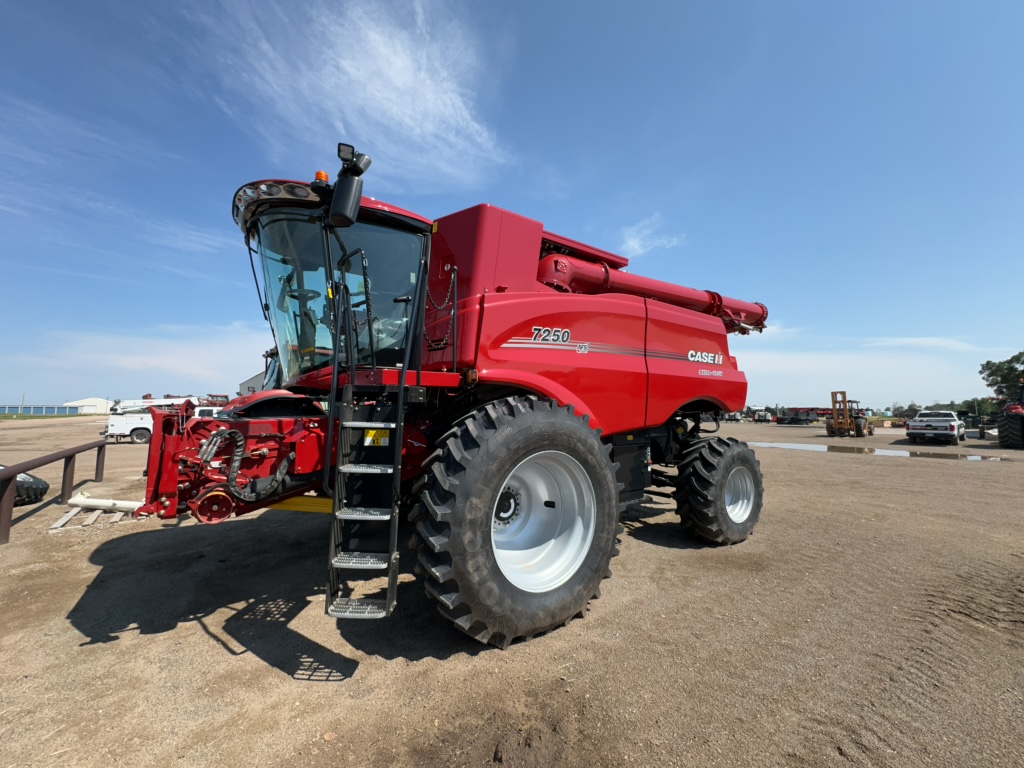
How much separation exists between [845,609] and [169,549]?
607cm

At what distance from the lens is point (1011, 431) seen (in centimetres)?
1756

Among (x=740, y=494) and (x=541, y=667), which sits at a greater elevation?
(x=740, y=494)

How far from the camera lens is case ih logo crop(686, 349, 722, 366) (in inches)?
200

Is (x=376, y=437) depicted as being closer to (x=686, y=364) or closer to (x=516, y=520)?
(x=516, y=520)

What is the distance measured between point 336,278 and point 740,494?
187 inches

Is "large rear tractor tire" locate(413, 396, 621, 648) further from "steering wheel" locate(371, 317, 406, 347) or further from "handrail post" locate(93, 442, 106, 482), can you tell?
"handrail post" locate(93, 442, 106, 482)

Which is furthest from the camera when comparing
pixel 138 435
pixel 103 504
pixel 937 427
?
pixel 937 427

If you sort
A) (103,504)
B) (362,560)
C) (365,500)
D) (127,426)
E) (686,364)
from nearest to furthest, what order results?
(362,560)
(365,500)
(686,364)
(103,504)
(127,426)

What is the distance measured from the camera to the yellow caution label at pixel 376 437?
2.96 m

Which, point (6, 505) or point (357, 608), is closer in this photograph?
point (357, 608)

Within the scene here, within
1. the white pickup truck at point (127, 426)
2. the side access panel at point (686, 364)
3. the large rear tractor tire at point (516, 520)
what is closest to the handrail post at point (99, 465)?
the large rear tractor tire at point (516, 520)

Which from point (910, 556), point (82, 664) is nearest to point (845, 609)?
point (910, 556)

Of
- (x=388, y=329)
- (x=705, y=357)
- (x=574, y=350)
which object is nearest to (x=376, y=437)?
(x=388, y=329)

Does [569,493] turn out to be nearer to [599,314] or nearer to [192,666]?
[599,314]
